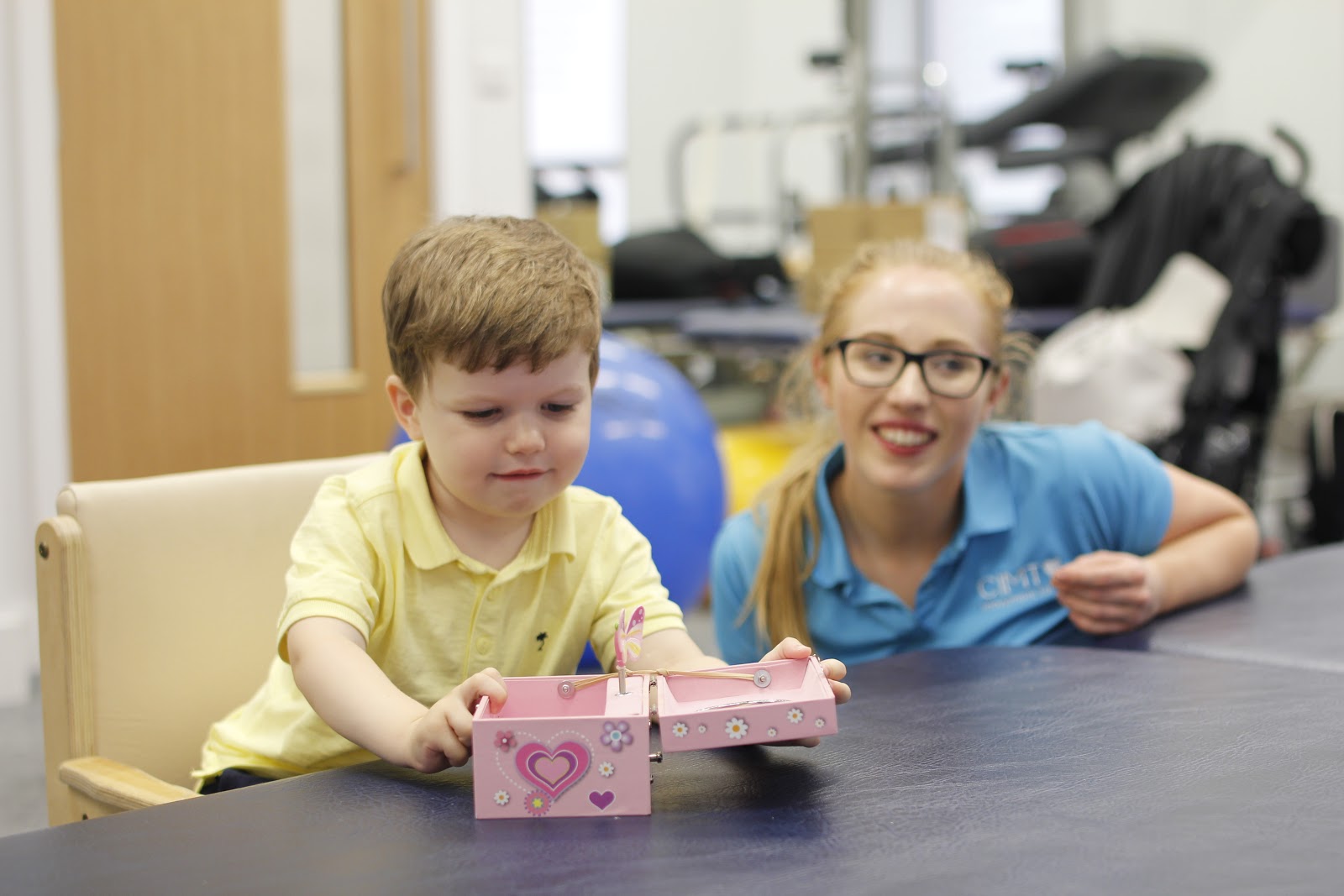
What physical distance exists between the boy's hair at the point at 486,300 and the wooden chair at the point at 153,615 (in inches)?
11.6

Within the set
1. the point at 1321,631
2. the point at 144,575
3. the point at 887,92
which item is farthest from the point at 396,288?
the point at 887,92

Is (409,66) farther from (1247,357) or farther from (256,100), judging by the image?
(1247,357)

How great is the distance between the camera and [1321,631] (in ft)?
3.88

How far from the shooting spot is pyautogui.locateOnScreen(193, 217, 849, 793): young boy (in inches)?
33.3

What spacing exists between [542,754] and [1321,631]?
2.70ft

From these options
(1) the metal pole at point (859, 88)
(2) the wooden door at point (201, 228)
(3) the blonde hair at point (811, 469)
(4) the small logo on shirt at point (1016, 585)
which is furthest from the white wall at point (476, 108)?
(4) the small logo on shirt at point (1016, 585)

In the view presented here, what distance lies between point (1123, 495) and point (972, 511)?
19 centimetres

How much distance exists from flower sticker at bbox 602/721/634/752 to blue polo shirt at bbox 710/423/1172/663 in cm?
68

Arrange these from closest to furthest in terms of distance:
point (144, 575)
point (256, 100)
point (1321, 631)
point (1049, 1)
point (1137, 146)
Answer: point (144, 575)
point (1321, 631)
point (256, 100)
point (1137, 146)
point (1049, 1)

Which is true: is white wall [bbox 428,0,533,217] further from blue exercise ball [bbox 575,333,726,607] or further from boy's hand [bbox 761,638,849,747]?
boy's hand [bbox 761,638,849,747]

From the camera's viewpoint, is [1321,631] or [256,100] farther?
[256,100]

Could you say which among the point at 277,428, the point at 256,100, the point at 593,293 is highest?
the point at 256,100

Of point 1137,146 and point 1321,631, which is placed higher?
point 1137,146

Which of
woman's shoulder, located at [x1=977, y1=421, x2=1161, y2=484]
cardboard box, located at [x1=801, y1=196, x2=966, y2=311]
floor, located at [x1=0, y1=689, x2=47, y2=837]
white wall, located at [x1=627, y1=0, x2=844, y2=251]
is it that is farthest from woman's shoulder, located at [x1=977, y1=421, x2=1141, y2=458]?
white wall, located at [x1=627, y1=0, x2=844, y2=251]
